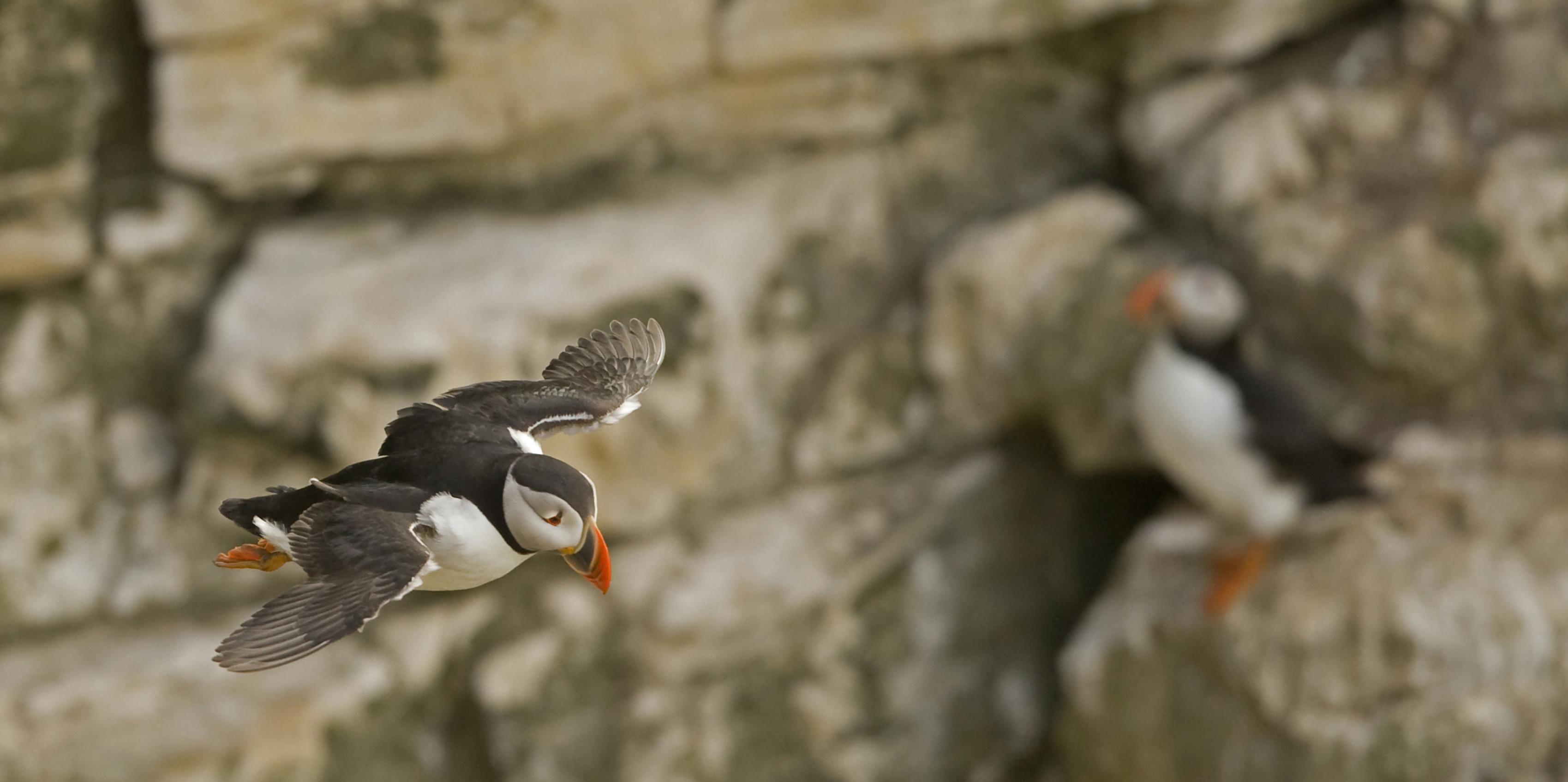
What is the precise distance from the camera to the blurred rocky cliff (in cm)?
377

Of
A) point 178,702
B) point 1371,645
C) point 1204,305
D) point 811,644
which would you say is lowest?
point 1371,645

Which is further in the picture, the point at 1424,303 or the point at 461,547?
the point at 1424,303

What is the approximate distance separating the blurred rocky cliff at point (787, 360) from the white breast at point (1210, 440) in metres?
0.18

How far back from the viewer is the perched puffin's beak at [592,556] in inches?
73.9

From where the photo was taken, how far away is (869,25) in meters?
4.34

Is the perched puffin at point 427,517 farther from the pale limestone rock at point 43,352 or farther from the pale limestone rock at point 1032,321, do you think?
the pale limestone rock at point 1032,321

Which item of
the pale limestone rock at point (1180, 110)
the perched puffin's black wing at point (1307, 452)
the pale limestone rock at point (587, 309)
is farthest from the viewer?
the pale limestone rock at point (1180, 110)

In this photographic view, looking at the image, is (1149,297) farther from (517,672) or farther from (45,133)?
(45,133)

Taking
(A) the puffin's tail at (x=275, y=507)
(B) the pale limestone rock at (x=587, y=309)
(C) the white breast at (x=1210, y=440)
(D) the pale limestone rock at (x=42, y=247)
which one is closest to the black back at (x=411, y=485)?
(A) the puffin's tail at (x=275, y=507)

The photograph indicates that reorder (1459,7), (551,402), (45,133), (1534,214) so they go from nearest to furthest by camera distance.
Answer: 1. (551,402)
2. (45,133)
3. (1534,214)
4. (1459,7)

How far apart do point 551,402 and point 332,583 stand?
647 mm

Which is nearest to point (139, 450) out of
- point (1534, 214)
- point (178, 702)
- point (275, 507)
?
point (178, 702)

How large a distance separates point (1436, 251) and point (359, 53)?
2.86 meters

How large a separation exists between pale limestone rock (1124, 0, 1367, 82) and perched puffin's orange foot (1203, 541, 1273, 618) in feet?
5.03
